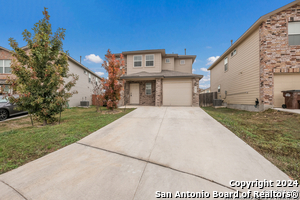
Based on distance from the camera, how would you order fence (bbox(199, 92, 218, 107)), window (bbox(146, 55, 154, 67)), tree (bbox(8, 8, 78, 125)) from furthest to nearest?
1. fence (bbox(199, 92, 218, 107))
2. window (bbox(146, 55, 154, 67))
3. tree (bbox(8, 8, 78, 125))

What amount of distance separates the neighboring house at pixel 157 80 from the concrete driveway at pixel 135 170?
7923 millimetres

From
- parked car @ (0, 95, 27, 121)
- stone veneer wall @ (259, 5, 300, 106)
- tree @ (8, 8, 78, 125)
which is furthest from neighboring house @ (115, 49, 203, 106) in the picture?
parked car @ (0, 95, 27, 121)

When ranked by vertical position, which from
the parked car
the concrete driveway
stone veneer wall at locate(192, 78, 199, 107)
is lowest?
the concrete driveway

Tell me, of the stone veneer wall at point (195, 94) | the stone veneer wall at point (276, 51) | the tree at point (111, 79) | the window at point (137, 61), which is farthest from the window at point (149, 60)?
the stone veneer wall at point (276, 51)

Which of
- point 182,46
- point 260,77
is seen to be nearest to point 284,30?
point 260,77

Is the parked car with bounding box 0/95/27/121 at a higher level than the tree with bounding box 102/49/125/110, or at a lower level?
lower

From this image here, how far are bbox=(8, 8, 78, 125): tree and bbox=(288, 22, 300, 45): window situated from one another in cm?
1334

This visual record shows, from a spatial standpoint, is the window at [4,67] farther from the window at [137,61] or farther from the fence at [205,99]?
the fence at [205,99]

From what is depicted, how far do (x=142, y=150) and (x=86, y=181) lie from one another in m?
1.27

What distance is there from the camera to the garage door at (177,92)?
35.8 feet

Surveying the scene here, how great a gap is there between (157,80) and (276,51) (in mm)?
8434

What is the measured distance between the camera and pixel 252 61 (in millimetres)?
8930

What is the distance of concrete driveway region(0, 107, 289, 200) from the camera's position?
162 cm

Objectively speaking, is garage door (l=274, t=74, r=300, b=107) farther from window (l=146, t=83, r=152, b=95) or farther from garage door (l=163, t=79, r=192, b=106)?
window (l=146, t=83, r=152, b=95)
